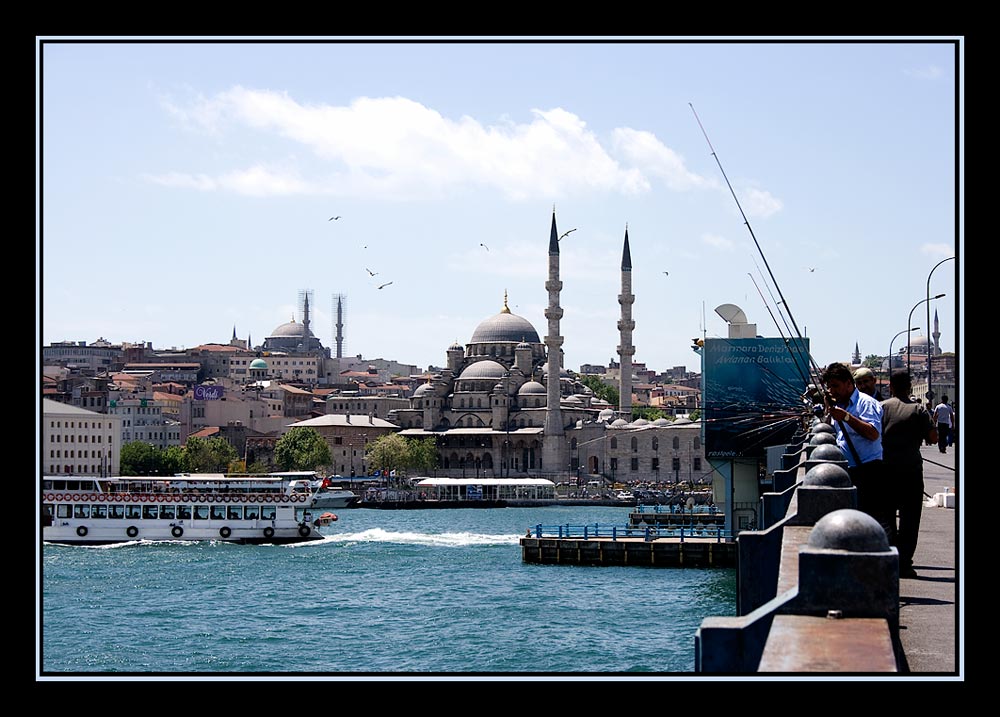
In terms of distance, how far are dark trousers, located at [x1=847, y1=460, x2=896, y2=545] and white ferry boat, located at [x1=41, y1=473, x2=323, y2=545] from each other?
109ft

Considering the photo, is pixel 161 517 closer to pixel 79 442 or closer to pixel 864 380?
pixel 79 442

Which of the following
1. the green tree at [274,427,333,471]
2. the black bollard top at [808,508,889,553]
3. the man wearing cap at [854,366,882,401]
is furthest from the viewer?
the green tree at [274,427,333,471]

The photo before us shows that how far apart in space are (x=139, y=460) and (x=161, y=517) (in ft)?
69.3

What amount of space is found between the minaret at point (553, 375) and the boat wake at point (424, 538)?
A: 84.6 feet

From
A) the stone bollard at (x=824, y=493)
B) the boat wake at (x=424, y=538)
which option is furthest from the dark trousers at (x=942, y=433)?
the boat wake at (x=424, y=538)

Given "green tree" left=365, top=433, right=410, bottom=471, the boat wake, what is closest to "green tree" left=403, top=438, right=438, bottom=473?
"green tree" left=365, top=433, right=410, bottom=471

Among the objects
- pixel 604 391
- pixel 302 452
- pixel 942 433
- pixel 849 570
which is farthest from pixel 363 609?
pixel 604 391

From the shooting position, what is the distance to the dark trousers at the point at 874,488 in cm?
558

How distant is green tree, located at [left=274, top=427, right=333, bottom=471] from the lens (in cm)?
6800

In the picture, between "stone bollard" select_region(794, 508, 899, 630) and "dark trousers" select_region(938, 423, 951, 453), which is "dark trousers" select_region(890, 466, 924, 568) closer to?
"stone bollard" select_region(794, 508, 899, 630)
